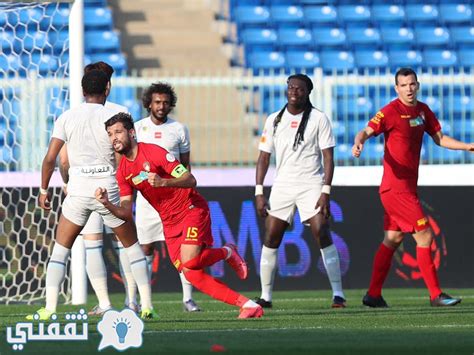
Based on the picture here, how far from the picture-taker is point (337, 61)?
19.2 metres

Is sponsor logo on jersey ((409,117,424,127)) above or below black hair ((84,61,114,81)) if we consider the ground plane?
below

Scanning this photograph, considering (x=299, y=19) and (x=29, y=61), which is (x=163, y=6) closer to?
(x=299, y=19)

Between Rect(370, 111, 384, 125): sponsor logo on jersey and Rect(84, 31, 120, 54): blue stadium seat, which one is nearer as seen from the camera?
Rect(370, 111, 384, 125): sponsor logo on jersey

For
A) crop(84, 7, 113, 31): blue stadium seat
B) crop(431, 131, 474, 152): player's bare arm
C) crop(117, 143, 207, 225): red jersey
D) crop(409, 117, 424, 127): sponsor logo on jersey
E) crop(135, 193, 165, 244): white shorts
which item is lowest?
crop(135, 193, 165, 244): white shorts

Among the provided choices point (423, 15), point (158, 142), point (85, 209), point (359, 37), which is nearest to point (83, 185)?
point (85, 209)

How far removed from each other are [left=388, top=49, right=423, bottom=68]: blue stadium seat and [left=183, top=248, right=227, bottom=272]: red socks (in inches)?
428

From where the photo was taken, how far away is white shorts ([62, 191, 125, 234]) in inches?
356

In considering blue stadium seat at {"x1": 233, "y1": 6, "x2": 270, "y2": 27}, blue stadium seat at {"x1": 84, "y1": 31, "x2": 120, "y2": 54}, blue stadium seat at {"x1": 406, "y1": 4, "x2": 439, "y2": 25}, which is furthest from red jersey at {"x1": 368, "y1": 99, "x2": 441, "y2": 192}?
blue stadium seat at {"x1": 406, "y1": 4, "x2": 439, "y2": 25}

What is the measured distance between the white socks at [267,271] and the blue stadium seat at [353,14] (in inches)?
397

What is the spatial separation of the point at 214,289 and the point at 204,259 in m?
0.22

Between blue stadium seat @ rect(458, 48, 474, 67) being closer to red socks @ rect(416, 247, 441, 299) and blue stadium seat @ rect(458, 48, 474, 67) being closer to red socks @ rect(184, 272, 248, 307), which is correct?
red socks @ rect(416, 247, 441, 299)

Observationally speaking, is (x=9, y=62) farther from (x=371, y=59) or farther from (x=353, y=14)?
(x=353, y=14)

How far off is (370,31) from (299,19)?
3.69ft

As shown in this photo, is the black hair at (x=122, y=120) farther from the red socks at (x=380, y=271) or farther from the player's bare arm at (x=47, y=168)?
the red socks at (x=380, y=271)
